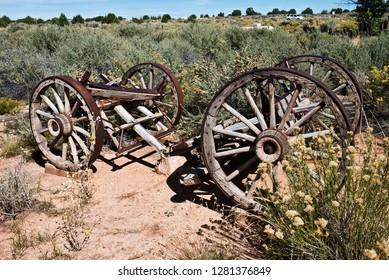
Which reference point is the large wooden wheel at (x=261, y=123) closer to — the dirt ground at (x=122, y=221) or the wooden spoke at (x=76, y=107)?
the dirt ground at (x=122, y=221)

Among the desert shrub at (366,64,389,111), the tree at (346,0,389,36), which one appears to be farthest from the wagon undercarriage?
the tree at (346,0,389,36)

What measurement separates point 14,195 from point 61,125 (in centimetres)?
100

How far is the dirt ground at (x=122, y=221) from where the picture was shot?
310cm

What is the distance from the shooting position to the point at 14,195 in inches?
148

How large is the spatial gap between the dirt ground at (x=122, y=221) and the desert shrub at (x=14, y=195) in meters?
0.09

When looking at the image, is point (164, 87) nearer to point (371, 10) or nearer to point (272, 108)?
point (272, 108)

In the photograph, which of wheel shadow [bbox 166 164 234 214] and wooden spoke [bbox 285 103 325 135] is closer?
wooden spoke [bbox 285 103 325 135]

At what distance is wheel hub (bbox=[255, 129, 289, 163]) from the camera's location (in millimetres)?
3072

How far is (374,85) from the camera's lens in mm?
5785

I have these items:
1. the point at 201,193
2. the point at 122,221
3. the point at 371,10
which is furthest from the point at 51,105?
the point at 371,10

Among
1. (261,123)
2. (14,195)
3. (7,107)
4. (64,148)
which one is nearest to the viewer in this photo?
(261,123)

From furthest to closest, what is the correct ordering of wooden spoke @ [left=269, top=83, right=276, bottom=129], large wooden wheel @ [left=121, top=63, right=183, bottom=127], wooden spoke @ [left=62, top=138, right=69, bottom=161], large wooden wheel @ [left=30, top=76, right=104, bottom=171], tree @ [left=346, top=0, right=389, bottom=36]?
tree @ [left=346, top=0, right=389, bottom=36], large wooden wheel @ [left=121, top=63, right=183, bottom=127], wooden spoke @ [left=62, top=138, right=69, bottom=161], large wooden wheel @ [left=30, top=76, right=104, bottom=171], wooden spoke @ [left=269, top=83, right=276, bottom=129]

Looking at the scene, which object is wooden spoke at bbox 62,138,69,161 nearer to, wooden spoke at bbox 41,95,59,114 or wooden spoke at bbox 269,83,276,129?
wooden spoke at bbox 41,95,59,114

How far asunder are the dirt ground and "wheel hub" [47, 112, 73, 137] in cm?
57
